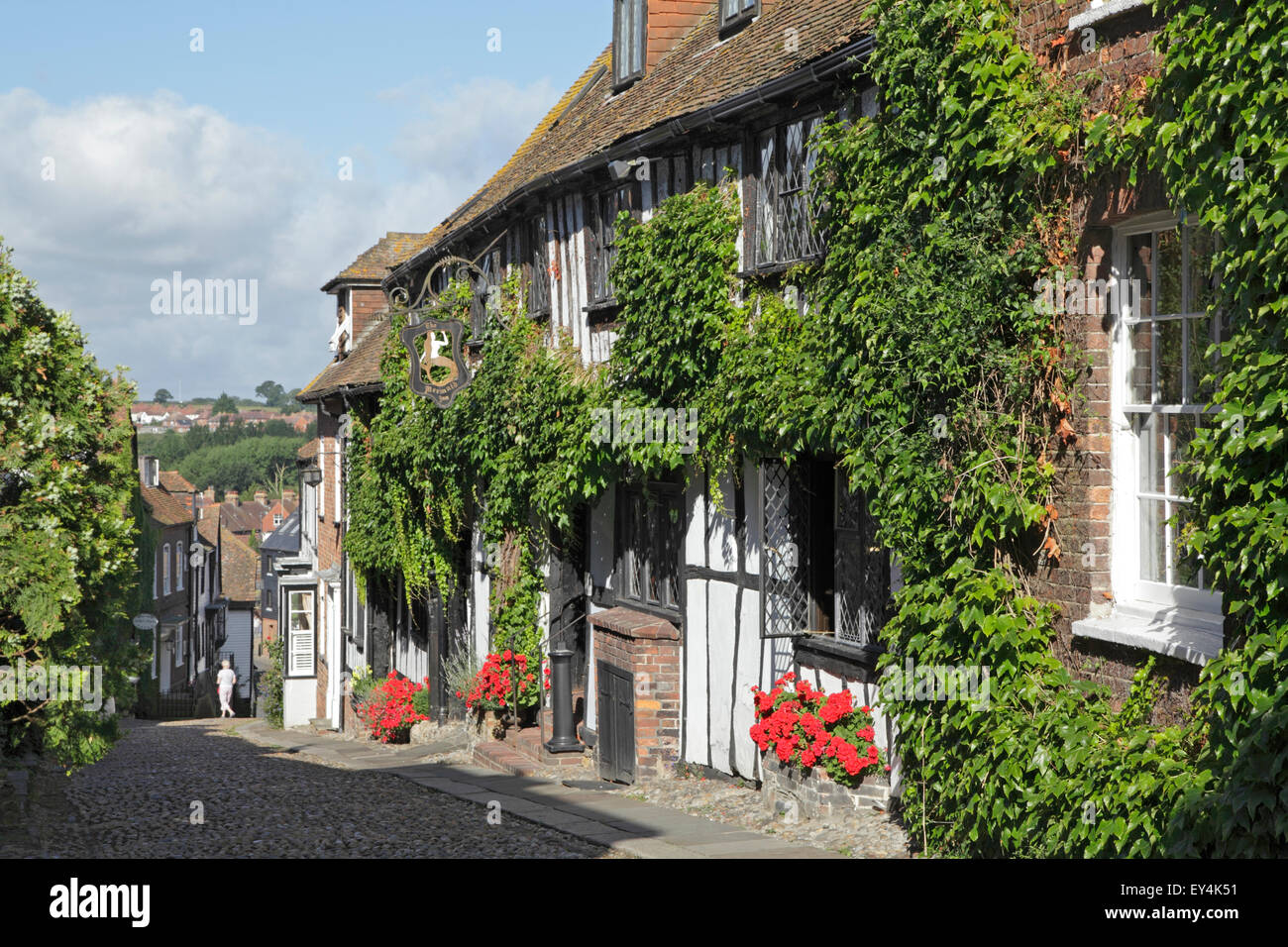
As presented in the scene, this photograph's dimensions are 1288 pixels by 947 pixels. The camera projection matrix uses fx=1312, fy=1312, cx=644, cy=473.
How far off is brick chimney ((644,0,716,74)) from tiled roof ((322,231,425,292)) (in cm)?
1343

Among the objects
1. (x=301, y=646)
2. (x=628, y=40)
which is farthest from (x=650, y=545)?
(x=301, y=646)

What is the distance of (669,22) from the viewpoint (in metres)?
15.5

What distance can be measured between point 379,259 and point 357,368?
5576 mm

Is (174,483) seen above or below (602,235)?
below

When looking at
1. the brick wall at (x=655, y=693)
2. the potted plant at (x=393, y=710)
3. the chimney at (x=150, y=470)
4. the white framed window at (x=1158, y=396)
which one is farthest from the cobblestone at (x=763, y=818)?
the chimney at (x=150, y=470)

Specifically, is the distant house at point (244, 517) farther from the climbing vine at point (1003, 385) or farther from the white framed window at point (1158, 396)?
the white framed window at point (1158, 396)

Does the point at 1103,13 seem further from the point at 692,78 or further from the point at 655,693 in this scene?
the point at 655,693

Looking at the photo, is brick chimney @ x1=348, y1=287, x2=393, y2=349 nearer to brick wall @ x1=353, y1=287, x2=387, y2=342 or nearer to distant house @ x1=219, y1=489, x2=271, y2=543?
brick wall @ x1=353, y1=287, x2=387, y2=342

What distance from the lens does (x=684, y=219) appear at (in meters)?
11.5

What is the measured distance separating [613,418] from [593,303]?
66.4 inches

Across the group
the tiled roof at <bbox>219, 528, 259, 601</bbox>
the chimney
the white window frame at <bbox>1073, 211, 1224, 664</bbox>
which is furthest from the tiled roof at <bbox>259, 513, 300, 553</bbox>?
the white window frame at <bbox>1073, 211, 1224, 664</bbox>

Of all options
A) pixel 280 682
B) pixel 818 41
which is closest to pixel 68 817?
pixel 818 41

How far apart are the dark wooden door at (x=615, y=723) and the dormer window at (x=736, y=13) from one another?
22.0ft
